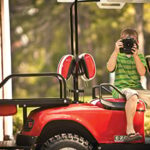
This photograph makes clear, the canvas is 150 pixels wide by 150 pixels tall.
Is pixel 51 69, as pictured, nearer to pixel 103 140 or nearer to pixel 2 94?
pixel 2 94

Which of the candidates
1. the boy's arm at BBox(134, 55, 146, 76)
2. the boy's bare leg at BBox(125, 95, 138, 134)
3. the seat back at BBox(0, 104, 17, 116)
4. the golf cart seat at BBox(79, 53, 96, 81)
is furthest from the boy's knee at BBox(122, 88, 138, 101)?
the seat back at BBox(0, 104, 17, 116)

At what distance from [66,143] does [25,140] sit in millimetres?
387

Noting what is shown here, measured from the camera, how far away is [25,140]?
4.59 metres

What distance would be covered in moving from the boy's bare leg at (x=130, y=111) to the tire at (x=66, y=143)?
16.6 inches

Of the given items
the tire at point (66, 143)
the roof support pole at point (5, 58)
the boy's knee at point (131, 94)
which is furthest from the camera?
the roof support pole at point (5, 58)

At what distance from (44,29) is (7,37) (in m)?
18.8

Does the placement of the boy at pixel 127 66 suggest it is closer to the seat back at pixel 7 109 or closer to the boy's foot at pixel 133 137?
the boy's foot at pixel 133 137

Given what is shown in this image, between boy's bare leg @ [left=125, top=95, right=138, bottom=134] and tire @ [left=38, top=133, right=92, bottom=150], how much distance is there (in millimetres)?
421

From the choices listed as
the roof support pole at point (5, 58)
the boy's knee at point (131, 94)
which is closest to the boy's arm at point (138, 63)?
the boy's knee at point (131, 94)

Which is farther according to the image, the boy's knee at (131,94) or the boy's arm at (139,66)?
the boy's arm at (139,66)

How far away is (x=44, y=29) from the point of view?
1012 inches

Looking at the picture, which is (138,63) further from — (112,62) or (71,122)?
(71,122)

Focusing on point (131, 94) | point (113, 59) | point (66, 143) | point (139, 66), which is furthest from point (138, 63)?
point (66, 143)

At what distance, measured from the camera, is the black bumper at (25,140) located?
4.57 metres
